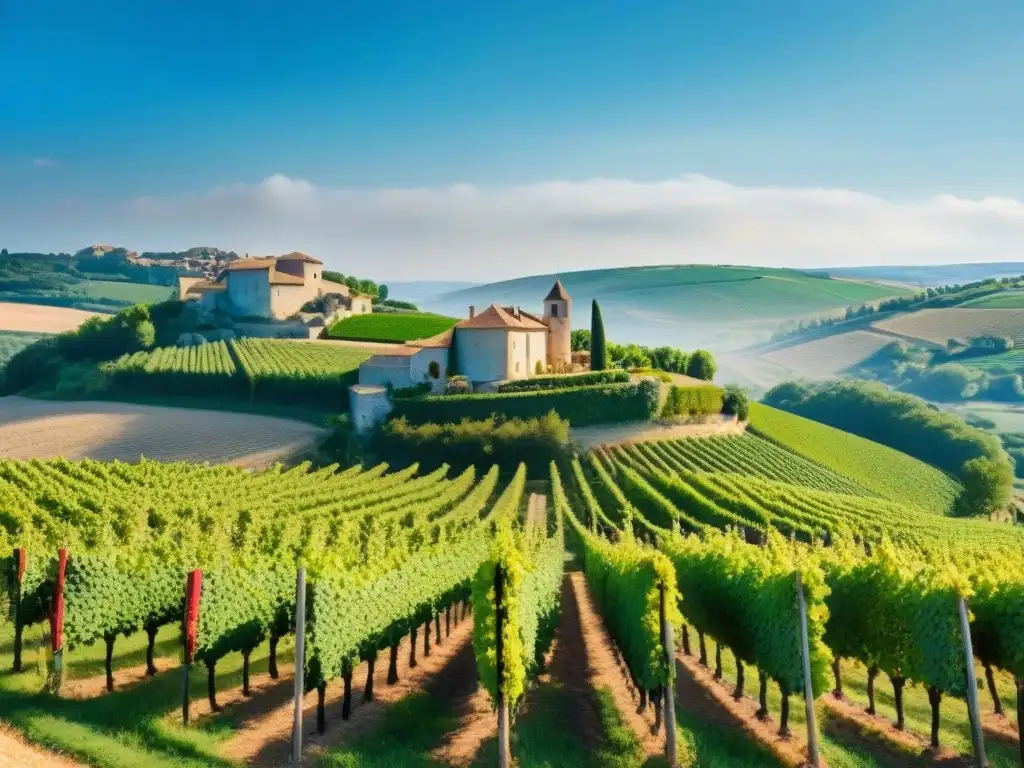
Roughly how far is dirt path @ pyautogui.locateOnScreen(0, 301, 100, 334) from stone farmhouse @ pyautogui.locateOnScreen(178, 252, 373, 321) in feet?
79.5

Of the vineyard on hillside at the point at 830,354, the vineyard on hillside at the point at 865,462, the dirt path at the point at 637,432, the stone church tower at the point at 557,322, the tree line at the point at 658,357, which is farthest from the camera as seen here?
the vineyard on hillside at the point at 830,354

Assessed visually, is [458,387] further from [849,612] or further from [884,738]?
[884,738]

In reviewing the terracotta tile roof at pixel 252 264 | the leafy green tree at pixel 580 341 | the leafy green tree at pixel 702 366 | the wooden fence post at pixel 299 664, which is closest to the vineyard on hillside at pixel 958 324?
the leafy green tree at pixel 702 366

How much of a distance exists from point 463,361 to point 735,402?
18.8 metres

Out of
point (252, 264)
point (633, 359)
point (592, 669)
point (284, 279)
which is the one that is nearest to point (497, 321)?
point (633, 359)

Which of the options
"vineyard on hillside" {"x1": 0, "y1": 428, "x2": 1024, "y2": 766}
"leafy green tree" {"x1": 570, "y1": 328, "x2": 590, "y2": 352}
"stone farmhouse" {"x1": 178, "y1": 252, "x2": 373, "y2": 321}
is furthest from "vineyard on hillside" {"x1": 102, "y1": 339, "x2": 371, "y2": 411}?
"vineyard on hillside" {"x1": 0, "y1": 428, "x2": 1024, "y2": 766}

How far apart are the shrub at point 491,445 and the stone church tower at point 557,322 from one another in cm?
1131

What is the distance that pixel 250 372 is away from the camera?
57.2m

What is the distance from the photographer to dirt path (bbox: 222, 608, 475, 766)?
1164 cm

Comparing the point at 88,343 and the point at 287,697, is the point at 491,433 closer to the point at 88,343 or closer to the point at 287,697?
the point at 287,697

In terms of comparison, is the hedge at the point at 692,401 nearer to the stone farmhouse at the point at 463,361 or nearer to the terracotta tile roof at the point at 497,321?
the stone farmhouse at the point at 463,361

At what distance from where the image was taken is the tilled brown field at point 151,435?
142 ft

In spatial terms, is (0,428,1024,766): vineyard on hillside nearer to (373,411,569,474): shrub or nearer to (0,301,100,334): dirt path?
(373,411,569,474): shrub

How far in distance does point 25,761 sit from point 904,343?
458 ft
